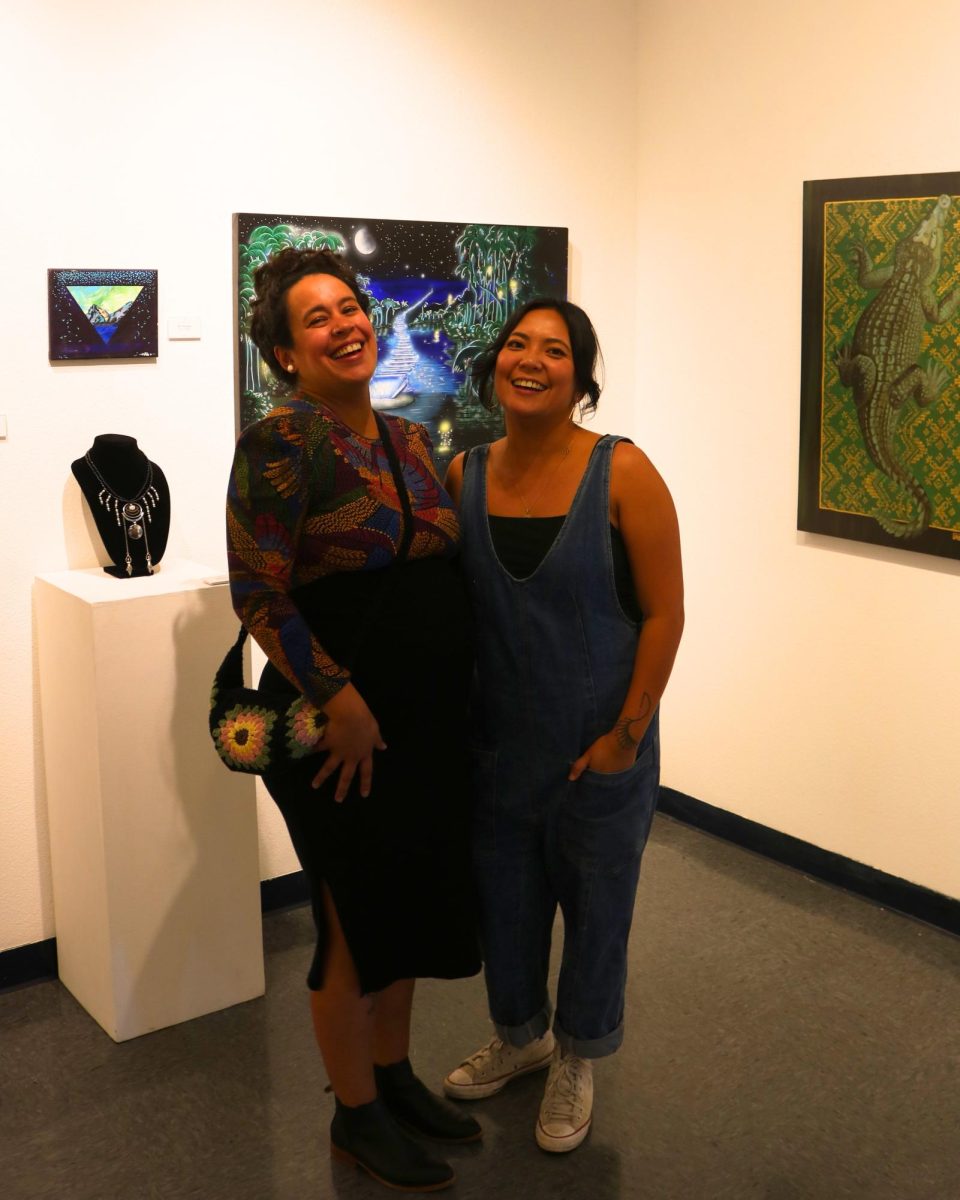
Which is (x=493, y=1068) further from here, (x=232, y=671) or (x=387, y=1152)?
(x=232, y=671)

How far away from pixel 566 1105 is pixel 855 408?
1.97 m

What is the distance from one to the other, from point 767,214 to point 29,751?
2.48m

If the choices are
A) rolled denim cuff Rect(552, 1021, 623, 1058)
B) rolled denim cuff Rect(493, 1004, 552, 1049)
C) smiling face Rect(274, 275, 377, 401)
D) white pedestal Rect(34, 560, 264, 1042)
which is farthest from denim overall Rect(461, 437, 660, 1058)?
white pedestal Rect(34, 560, 264, 1042)

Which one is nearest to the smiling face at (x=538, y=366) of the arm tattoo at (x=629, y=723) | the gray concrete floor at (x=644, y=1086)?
the arm tattoo at (x=629, y=723)

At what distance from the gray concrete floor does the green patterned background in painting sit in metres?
1.14

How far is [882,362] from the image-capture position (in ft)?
11.5

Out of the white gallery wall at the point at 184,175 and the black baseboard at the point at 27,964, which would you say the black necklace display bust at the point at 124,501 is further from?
the black baseboard at the point at 27,964

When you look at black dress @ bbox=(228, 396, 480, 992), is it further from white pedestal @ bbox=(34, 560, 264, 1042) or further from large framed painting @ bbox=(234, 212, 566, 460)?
large framed painting @ bbox=(234, 212, 566, 460)

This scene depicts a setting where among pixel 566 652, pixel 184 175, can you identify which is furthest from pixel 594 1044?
pixel 184 175

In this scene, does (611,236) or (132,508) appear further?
(611,236)

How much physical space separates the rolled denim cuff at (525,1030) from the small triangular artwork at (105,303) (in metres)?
1.82

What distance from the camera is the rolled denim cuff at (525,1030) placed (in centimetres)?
276

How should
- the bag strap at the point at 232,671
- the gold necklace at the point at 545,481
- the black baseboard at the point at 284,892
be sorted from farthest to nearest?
the black baseboard at the point at 284,892, the bag strap at the point at 232,671, the gold necklace at the point at 545,481

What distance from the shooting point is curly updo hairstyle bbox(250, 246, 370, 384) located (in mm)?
2383
